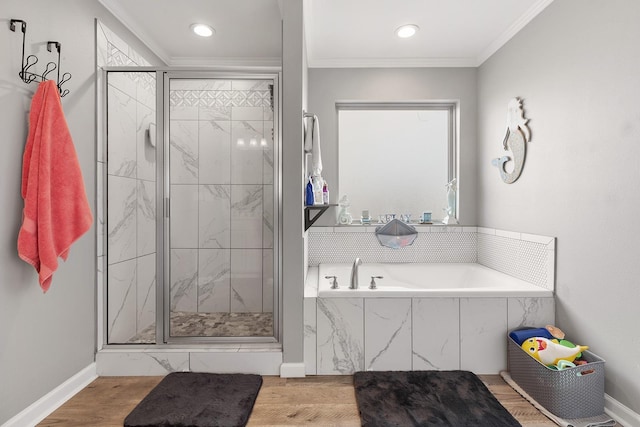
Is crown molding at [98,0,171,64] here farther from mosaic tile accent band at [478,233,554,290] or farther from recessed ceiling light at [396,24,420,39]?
mosaic tile accent band at [478,233,554,290]

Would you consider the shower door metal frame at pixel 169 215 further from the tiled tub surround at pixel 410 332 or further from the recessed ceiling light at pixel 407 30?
the recessed ceiling light at pixel 407 30

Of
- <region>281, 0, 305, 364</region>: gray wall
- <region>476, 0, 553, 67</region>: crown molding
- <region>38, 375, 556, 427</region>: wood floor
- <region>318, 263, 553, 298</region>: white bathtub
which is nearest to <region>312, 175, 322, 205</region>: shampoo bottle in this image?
<region>281, 0, 305, 364</region>: gray wall

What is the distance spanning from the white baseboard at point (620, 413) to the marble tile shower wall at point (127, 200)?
101 inches

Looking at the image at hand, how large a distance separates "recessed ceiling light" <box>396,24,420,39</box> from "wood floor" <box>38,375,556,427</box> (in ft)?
7.97

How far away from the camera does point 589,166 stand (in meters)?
1.90

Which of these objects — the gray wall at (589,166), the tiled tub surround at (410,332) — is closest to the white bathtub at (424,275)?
the tiled tub surround at (410,332)

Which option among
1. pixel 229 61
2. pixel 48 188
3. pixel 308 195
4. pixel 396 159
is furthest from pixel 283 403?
pixel 229 61

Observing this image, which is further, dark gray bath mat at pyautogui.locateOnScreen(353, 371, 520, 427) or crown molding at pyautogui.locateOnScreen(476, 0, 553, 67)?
crown molding at pyautogui.locateOnScreen(476, 0, 553, 67)

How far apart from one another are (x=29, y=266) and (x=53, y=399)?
709mm

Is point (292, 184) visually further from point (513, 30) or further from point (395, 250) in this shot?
point (513, 30)

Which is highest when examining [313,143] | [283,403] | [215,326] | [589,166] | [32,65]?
[32,65]

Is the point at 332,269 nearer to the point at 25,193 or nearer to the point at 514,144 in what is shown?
the point at 514,144

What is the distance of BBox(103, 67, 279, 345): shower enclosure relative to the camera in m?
2.21

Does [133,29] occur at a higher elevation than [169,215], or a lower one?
higher
